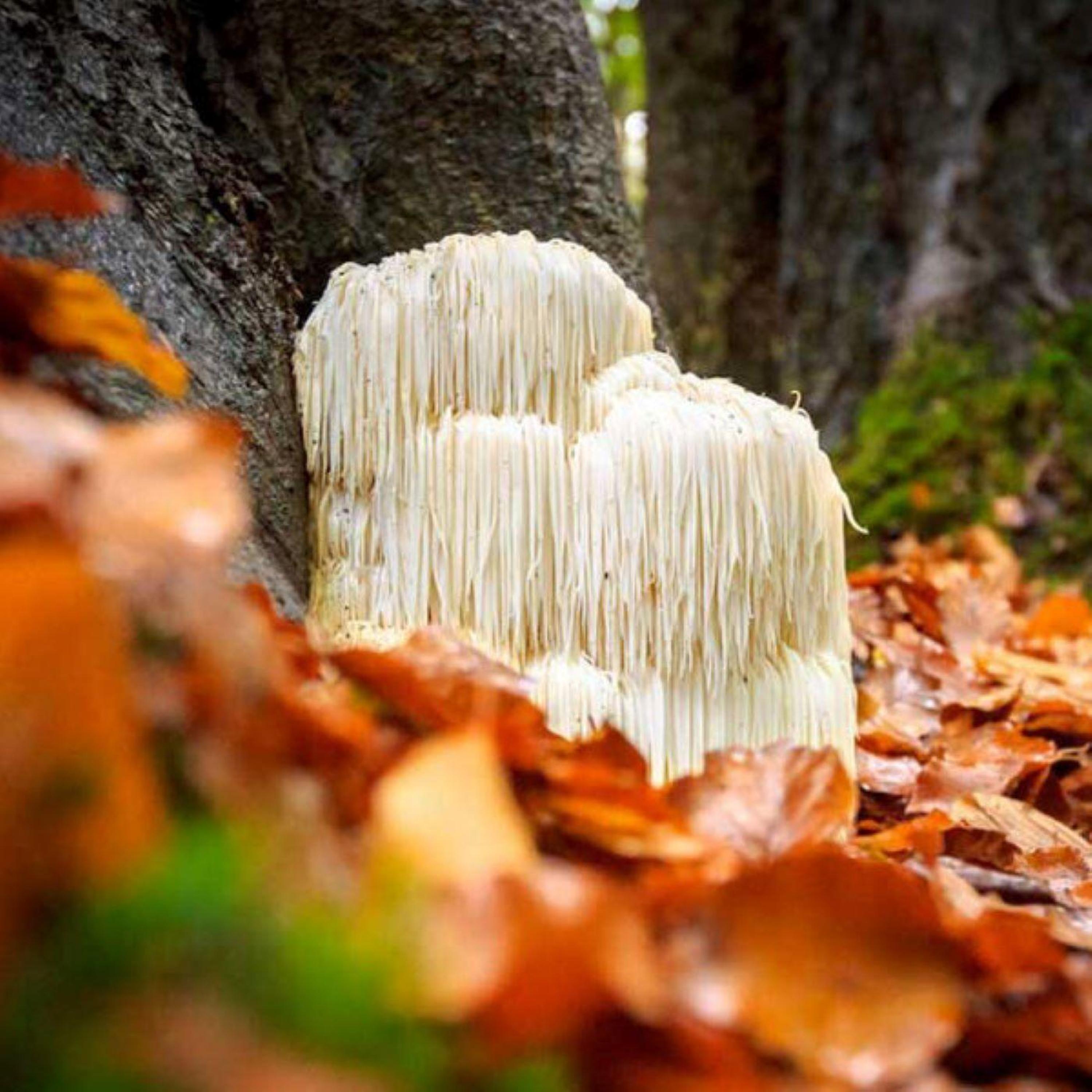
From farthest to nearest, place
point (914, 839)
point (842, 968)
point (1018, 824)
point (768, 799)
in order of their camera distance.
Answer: point (1018, 824)
point (914, 839)
point (768, 799)
point (842, 968)

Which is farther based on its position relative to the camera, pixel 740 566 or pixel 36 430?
pixel 740 566

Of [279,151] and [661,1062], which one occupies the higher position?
[279,151]

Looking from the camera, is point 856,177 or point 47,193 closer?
point 47,193

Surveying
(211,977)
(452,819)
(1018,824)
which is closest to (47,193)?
(452,819)

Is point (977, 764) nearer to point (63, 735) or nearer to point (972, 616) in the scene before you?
point (972, 616)

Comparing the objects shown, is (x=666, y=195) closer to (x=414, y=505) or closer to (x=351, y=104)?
(x=351, y=104)

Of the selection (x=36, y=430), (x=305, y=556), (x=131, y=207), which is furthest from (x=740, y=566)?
(x=36, y=430)

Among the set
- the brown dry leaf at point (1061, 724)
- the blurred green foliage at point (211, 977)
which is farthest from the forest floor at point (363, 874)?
the brown dry leaf at point (1061, 724)
